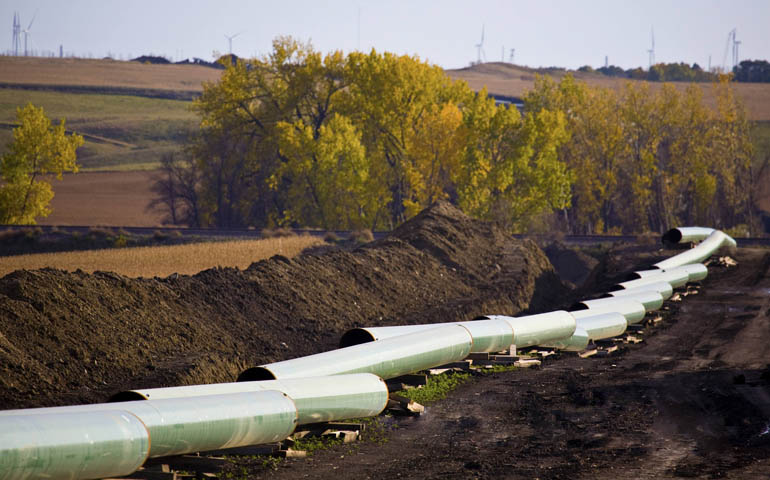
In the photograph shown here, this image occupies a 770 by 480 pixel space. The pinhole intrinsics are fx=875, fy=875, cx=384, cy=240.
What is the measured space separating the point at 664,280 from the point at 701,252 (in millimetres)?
8289

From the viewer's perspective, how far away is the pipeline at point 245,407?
7.76 metres

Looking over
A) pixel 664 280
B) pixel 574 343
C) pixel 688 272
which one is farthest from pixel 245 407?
pixel 688 272

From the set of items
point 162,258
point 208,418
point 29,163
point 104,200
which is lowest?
point 104,200

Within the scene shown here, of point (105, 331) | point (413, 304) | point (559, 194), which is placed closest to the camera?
point (105, 331)

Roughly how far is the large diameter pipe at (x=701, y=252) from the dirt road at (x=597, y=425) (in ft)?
39.5

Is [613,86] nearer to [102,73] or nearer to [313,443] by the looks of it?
[102,73]

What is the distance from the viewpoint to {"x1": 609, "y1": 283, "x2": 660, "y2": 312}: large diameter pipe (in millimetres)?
22386

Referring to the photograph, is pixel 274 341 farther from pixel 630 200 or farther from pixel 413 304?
pixel 630 200

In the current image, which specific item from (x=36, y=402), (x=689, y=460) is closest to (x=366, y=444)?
(x=689, y=460)

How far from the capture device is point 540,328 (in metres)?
16.9

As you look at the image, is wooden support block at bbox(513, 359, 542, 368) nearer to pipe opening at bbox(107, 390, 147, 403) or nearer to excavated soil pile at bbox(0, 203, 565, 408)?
excavated soil pile at bbox(0, 203, 565, 408)

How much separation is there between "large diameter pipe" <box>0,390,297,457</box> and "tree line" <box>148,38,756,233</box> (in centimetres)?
4860

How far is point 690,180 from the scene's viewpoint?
63.8m

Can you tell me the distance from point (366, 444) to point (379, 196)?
50.7 metres
